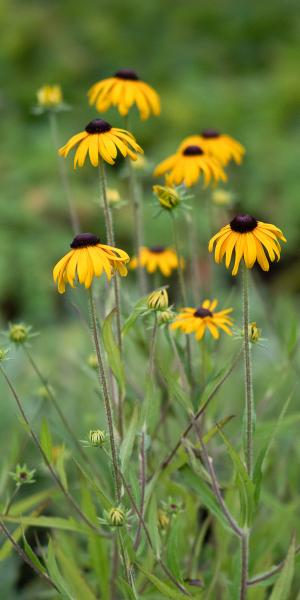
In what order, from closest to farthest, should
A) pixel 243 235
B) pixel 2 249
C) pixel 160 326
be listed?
pixel 243 235 → pixel 160 326 → pixel 2 249

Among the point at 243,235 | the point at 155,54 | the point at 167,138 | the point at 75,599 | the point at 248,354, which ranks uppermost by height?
the point at 155,54

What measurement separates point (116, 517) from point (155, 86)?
12.3ft

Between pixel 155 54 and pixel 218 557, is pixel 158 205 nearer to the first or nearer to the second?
pixel 218 557

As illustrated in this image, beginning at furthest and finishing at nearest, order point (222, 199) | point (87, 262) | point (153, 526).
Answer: point (222, 199) → point (153, 526) → point (87, 262)

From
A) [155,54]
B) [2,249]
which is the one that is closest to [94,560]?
[2,249]

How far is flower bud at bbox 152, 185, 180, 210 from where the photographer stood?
1.12 m

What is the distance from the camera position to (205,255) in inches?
132

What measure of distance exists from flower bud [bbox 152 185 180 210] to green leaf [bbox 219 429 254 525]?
13.3 inches

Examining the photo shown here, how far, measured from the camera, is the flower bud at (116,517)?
37.4 inches

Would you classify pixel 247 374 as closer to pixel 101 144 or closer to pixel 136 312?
pixel 136 312

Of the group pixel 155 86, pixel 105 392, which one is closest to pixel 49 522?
pixel 105 392

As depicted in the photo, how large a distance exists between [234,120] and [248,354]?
10.4ft

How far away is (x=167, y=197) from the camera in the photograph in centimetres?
112

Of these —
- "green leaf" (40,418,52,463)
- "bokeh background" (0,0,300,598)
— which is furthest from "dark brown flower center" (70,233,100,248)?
"bokeh background" (0,0,300,598)
